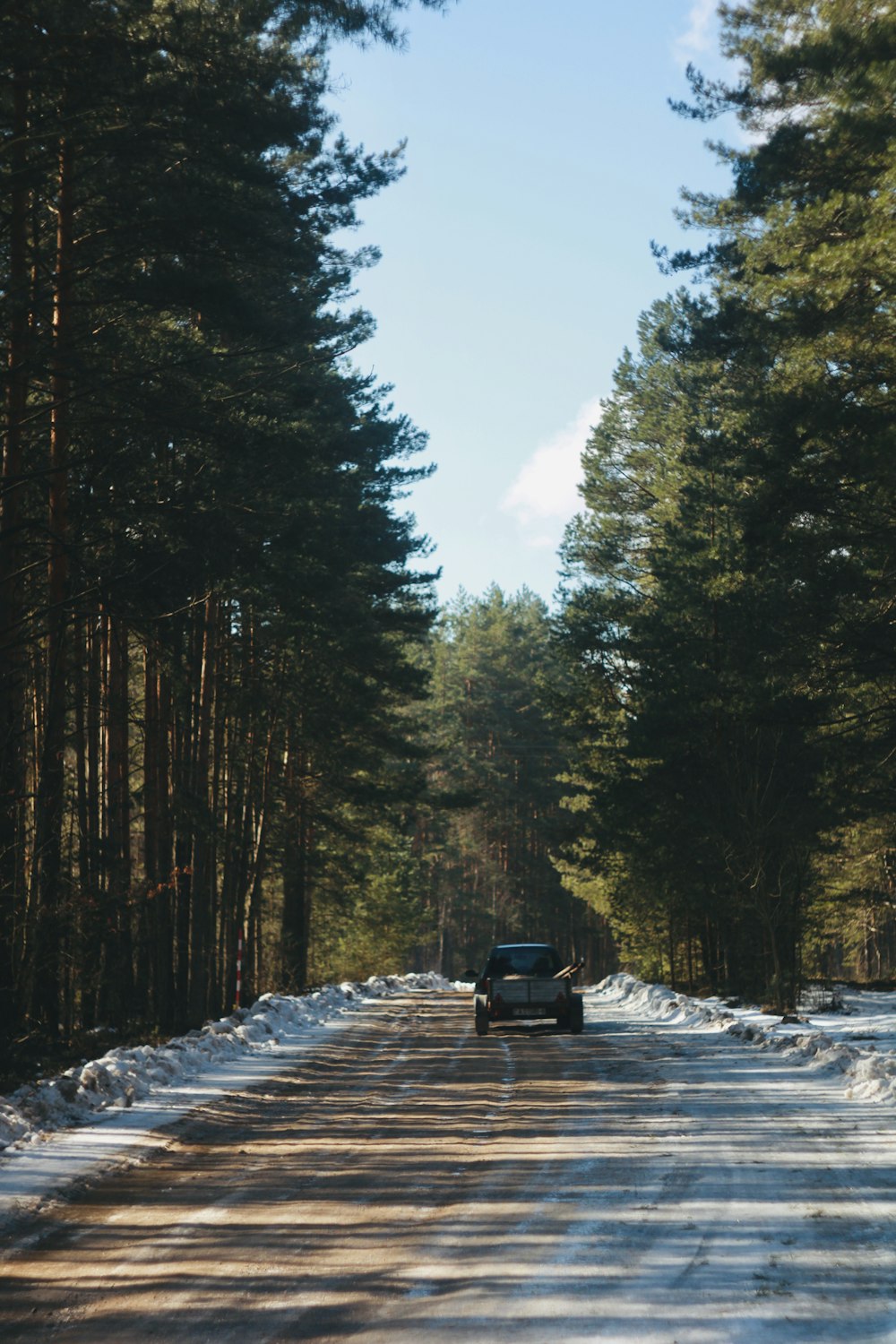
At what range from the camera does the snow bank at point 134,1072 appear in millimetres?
10820

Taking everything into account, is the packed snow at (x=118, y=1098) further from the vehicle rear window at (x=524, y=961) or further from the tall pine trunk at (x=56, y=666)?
the vehicle rear window at (x=524, y=961)

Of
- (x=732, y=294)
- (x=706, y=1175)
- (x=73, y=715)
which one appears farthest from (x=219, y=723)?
(x=706, y=1175)

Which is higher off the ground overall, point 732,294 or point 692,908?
point 732,294

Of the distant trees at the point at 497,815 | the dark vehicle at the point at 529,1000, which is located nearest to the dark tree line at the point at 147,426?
the dark vehicle at the point at 529,1000

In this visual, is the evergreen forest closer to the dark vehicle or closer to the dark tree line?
the dark tree line

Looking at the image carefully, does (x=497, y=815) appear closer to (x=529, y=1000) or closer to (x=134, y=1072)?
(x=529, y=1000)

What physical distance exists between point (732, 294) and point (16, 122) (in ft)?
45.7

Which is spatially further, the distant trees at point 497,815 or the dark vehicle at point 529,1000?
the distant trees at point 497,815

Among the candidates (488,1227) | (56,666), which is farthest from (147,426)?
(488,1227)

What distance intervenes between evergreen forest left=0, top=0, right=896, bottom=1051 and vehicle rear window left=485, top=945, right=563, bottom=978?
13.0ft

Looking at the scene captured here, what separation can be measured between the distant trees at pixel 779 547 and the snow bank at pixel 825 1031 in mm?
1579

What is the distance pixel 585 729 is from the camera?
155ft

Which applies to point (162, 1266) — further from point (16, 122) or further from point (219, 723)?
point (219, 723)

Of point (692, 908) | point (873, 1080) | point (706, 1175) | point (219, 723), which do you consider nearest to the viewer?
point (706, 1175)
